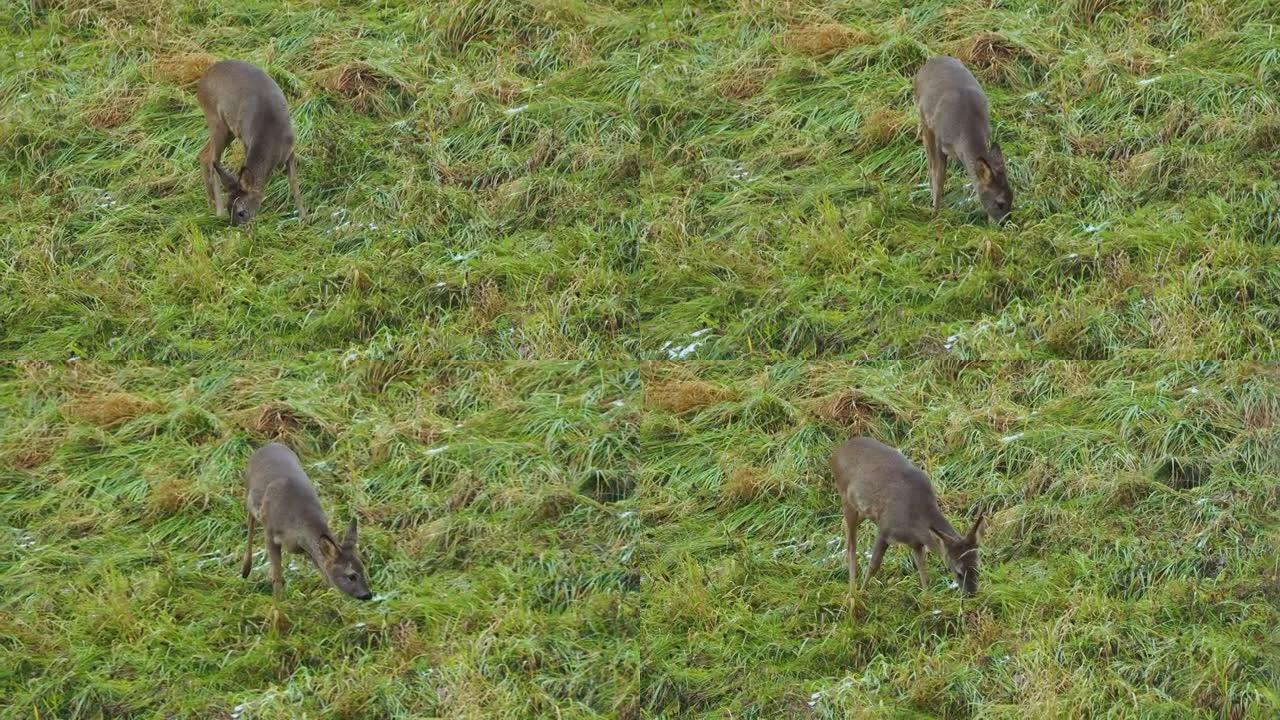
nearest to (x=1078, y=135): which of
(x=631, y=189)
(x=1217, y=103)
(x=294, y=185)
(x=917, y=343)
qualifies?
(x=1217, y=103)

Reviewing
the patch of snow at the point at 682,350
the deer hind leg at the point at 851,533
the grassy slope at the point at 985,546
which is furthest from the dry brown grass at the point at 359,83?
the deer hind leg at the point at 851,533

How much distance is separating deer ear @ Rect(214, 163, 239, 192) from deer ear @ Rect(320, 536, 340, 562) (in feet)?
6.27

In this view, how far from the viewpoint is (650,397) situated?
8.48m

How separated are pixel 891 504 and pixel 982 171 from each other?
5.63 feet

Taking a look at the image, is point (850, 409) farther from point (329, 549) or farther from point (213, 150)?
point (213, 150)

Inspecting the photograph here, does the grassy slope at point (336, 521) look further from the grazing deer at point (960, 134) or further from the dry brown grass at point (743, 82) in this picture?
the grazing deer at point (960, 134)

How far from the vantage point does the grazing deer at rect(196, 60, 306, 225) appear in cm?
902

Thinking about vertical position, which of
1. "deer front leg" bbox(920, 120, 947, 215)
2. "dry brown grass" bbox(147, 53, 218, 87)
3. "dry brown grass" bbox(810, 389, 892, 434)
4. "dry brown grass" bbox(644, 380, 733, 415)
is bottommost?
"dry brown grass" bbox(810, 389, 892, 434)

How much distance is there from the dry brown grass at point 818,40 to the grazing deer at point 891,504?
7.70 feet

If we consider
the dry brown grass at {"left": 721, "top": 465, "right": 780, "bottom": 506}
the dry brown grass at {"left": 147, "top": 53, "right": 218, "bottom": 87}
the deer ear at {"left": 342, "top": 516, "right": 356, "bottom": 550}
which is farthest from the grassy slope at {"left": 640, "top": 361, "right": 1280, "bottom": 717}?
the dry brown grass at {"left": 147, "top": 53, "right": 218, "bottom": 87}

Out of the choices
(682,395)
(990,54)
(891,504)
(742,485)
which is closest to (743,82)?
(990,54)

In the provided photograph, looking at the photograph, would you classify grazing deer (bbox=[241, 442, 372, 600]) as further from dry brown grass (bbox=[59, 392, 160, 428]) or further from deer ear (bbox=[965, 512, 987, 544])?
deer ear (bbox=[965, 512, 987, 544])

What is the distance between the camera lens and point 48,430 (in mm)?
8539

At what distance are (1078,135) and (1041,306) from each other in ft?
4.09
